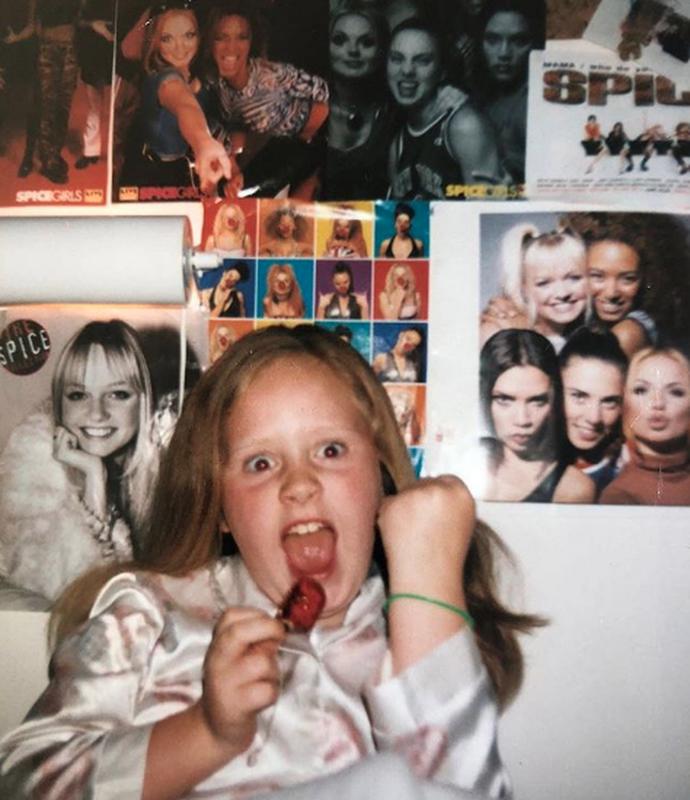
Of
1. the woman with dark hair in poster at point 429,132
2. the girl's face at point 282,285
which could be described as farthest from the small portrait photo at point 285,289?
the woman with dark hair in poster at point 429,132

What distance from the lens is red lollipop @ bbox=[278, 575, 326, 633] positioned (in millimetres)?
581

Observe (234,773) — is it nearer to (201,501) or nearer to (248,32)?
(201,501)

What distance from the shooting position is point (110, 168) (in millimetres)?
731

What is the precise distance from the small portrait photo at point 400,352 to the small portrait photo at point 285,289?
0.21 feet

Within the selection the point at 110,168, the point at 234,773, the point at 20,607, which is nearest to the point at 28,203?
the point at 110,168

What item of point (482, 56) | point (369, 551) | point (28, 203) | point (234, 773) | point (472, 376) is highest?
point (482, 56)

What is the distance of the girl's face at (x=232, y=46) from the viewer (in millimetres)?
731

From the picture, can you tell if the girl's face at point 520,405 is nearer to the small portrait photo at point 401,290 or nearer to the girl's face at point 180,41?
the small portrait photo at point 401,290

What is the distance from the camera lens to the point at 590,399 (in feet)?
2.27

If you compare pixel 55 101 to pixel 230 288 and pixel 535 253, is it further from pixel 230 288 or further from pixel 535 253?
pixel 535 253

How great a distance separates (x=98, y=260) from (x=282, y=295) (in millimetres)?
152

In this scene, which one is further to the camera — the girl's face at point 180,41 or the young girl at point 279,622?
the girl's face at point 180,41

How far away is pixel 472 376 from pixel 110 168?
1.17ft

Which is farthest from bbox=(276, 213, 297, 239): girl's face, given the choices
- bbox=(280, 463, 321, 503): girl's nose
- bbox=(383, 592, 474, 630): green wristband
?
bbox=(383, 592, 474, 630): green wristband
